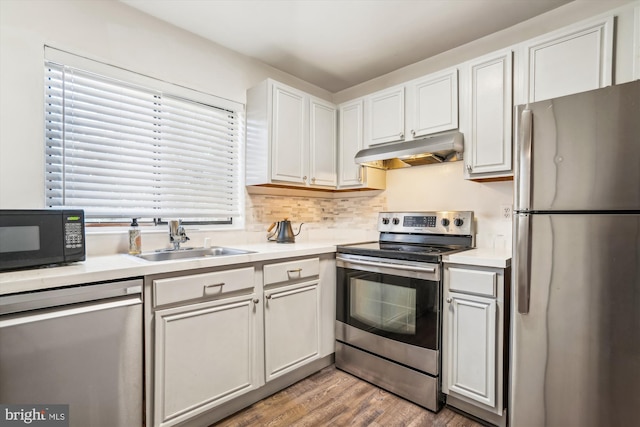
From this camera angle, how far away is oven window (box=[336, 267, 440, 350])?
6.03 ft

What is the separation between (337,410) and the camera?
183 centimetres

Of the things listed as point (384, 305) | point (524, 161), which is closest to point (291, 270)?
point (384, 305)

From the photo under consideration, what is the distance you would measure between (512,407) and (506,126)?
1.53 m

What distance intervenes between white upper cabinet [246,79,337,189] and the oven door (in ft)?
2.60

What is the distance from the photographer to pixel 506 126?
191cm

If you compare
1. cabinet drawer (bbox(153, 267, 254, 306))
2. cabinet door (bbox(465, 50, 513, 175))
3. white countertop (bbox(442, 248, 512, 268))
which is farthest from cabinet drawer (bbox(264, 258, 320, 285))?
cabinet door (bbox(465, 50, 513, 175))

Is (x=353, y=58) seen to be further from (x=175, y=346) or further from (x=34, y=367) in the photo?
(x=34, y=367)

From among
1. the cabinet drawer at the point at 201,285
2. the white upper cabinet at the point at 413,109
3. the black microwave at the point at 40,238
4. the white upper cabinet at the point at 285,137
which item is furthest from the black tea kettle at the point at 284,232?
the black microwave at the point at 40,238

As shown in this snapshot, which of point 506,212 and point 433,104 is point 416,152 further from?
point 506,212

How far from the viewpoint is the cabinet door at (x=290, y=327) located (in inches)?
75.6

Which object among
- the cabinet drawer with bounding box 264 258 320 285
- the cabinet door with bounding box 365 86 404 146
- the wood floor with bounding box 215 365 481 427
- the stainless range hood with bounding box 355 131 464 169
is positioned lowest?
the wood floor with bounding box 215 365 481 427

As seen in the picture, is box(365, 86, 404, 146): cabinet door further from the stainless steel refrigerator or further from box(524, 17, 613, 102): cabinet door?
the stainless steel refrigerator

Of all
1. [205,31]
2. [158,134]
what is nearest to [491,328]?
[158,134]

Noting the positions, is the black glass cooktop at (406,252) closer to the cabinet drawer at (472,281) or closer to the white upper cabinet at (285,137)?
the cabinet drawer at (472,281)
